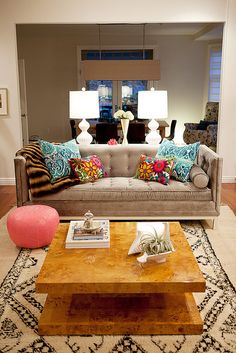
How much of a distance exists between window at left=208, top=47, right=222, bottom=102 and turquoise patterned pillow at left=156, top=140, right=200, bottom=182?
5.88m

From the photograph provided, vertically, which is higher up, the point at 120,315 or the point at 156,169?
the point at 156,169

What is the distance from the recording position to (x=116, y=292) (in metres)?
2.33

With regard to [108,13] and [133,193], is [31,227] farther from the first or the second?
[108,13]

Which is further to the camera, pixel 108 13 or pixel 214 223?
pixel 108 13

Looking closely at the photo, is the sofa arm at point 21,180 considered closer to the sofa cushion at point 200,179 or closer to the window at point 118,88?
the sofa cushion at point 200,179

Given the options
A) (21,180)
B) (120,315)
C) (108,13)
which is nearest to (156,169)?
(21,180)

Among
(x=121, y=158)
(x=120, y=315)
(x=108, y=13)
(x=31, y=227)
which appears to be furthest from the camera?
(x=108, y=13)

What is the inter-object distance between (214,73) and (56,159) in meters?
6.88

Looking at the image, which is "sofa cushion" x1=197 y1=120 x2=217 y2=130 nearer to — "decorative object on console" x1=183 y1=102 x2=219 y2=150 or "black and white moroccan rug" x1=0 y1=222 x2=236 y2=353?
"decorative object on console" x1=183 y1=102 x2=219 y2=150

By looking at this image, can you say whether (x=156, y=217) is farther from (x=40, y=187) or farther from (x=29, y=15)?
(x=29, y=15)

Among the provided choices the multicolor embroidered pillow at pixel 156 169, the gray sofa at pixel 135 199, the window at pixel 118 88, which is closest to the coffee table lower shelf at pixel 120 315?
the gray sofa at pixel 135 199

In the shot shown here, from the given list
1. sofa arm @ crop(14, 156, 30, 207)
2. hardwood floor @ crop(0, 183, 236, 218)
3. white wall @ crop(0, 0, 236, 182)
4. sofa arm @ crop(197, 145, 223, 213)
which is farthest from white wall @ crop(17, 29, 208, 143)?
sofa arm @ crop(14, 156, 30, 207)

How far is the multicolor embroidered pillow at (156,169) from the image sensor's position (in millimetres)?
4234

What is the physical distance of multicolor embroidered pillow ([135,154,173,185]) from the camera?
4.23 m
